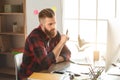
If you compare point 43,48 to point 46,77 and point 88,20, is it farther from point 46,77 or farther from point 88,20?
point 88,20

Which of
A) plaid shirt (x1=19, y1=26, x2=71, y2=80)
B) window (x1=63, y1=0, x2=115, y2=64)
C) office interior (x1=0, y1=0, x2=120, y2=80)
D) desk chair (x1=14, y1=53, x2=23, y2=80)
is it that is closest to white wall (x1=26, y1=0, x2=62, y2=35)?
office interior (x1=0, y1=0, x2=120, y2=80)

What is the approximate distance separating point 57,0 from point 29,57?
3.67 ft

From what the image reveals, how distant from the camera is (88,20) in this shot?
3295 millimetres

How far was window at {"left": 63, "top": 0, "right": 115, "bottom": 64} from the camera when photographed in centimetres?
316

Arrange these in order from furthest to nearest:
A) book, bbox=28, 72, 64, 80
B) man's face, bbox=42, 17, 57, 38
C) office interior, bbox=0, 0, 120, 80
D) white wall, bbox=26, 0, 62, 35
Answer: white wall, bbox=26, 0, 62, 35
office interior, bbox=0, 0, 120, 80
man's face, bbox=42, 17, 57, 38
book, bbox=28, 72, 64, 80

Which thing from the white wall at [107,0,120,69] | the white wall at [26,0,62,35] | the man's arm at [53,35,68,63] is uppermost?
the white wall at [26,0,62,35]

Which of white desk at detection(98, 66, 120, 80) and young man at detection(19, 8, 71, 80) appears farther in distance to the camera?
young man at detection(19, 8, 71, 80)

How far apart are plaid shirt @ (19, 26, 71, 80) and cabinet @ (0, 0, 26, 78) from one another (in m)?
1.22

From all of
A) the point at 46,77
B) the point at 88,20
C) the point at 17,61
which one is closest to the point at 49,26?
the point at 17,61

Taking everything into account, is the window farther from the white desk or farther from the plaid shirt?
the white desk

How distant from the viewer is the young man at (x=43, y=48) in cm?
241

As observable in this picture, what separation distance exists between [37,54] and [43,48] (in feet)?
0.31

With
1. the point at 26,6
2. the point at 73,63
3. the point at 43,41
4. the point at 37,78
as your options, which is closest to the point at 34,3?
the point at 26,6

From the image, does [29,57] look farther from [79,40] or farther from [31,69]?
[79,40]
